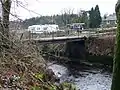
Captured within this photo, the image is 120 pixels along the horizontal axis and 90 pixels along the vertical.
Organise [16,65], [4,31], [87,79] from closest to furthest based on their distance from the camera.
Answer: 1. [16,65]
2. [4,31]
3. [87,79]

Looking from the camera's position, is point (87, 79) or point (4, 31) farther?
point (87, 79)

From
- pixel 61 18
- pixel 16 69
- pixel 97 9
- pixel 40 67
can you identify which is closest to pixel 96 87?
pixel 40 67

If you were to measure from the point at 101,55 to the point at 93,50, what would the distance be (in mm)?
2407

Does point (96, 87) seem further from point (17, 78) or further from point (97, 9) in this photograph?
point (97, 9)

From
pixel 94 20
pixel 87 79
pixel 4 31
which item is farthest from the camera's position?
pixel 94 20

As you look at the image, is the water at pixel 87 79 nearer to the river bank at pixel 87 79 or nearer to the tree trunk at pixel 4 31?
the river bank at pixel 87 79

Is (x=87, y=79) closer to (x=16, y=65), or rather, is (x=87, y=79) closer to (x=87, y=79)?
(x=87, y=79)

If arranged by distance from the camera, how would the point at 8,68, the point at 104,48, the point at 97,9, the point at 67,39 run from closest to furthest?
the point at 8,68
the point at 67,39
the point at 104,48
the point at 97,9

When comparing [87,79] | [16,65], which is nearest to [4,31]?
[16,65]

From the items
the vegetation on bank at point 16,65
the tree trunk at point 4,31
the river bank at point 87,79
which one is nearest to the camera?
the vegetation on bank at point 16,65

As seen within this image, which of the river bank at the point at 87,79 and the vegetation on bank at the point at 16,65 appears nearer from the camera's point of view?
the vegetation on bank at the point at 16,65

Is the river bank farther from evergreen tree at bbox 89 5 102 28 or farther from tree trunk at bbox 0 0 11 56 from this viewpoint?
evergreen tree at bbox 89 5 102 28

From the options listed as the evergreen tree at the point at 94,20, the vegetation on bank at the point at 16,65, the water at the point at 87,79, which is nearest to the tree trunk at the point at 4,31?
the vegetation on bank at the point at 16,65

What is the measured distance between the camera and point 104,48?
146 feet
